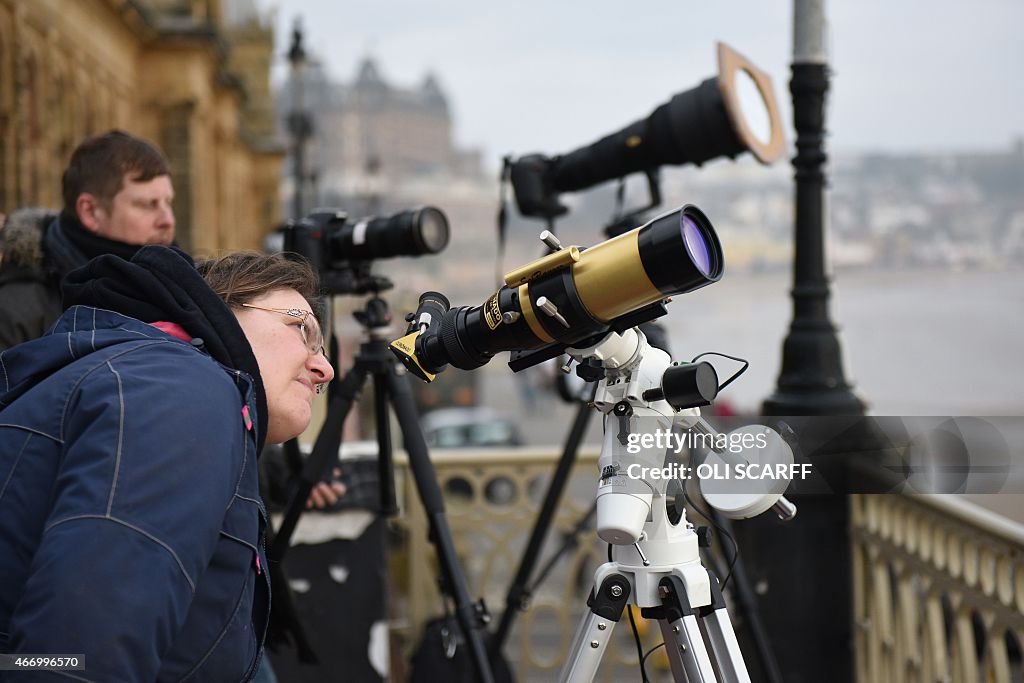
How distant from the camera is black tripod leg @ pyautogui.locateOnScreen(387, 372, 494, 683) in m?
3.16

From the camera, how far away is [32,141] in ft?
44.0

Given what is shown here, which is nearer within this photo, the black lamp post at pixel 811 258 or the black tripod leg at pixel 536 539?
the black tripod leg at pixel 536 539

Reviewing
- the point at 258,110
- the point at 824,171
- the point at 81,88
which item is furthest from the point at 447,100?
the point at 824,171

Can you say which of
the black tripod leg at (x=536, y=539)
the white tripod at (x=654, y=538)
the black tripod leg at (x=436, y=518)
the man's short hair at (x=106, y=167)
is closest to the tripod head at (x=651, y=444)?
the white tripod at (x=654, y=538)

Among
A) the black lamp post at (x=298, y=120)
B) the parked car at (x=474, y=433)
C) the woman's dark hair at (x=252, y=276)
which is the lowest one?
the parked car at (x=474, y=433)

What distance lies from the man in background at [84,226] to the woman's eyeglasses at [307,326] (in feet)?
5.05

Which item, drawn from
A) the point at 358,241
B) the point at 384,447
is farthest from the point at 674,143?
the point at 384,447

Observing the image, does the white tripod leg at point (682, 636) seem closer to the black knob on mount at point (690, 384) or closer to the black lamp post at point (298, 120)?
the black knob on mount at point (690, 384)

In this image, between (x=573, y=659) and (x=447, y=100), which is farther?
(x=447, y=100)

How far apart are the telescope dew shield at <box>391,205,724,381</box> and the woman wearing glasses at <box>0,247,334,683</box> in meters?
0.36

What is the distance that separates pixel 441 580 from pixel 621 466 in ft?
4.91

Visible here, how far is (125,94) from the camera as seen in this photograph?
2066 centimetres

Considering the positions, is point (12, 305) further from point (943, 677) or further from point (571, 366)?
point (943, 677)

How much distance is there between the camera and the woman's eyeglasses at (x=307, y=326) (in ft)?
6.04
